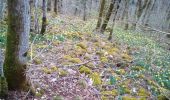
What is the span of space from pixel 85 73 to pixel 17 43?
10.7ft

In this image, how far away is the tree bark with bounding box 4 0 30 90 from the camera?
486 centimetres

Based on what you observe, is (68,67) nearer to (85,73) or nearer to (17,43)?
(85,73)

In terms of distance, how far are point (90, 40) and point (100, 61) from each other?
2974mm

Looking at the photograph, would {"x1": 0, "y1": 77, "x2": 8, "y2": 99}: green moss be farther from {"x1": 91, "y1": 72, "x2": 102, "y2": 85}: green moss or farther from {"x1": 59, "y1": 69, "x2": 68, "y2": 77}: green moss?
{"x1": 91, "y1": 72, "x2": 102, "y2": 85}: green moss

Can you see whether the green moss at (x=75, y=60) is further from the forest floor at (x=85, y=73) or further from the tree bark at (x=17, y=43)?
the tree bark at (x=17, y=43)

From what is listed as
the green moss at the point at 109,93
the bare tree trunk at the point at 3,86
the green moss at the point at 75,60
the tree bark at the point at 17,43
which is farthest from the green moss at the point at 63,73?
the bare tree trunk at the point at 3,86

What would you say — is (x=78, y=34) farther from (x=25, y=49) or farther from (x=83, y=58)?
(x=25, y=49)

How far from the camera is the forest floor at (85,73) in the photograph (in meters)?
6.68

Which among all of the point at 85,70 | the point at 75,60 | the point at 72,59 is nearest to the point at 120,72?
the point at 85,70

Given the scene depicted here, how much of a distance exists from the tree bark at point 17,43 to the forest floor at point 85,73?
35cm

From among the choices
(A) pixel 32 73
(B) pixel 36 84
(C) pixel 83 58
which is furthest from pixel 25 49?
(C) pixel 83 58

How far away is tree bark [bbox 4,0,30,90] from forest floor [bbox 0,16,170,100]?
346 millimetres

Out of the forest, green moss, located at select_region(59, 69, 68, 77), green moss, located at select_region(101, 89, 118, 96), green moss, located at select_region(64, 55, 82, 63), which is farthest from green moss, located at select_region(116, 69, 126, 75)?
green moss, located at select_region(59, 69, 68, 77)

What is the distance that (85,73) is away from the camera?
7938 mm
